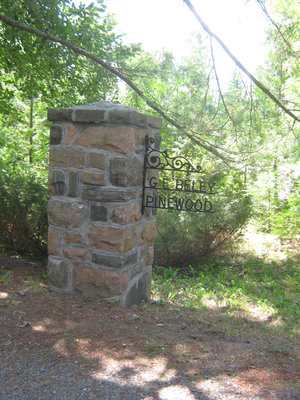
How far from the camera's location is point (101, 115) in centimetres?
266

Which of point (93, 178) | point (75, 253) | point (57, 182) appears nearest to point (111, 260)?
point (75, 253)

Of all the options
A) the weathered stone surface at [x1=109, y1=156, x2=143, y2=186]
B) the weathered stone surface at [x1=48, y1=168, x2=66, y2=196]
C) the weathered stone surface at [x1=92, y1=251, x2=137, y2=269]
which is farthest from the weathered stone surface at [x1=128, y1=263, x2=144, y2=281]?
the weathered stone surface at [x1=48, y1=168, x2=66, y2=196]

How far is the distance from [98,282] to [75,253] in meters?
0.30

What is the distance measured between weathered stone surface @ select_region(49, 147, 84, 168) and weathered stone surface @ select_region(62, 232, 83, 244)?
0.54 meters

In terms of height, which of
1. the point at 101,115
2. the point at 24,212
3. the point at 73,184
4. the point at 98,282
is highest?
the point at 101,115

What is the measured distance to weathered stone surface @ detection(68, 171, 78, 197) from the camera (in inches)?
111

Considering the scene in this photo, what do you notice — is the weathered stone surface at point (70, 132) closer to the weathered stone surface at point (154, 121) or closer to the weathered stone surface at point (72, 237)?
the weathered stone surface at point (154, 121)

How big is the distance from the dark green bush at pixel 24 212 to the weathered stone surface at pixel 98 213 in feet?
4.84

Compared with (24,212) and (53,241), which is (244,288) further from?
(24,212)

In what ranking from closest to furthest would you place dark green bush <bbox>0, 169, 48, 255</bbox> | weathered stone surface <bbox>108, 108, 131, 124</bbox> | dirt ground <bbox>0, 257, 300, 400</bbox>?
dirt ground <bbox>0, 257, 300, 400</bbox>, weathered stone surface <bbox>108, 108, 131, 124</bbox>, dark green bush <bbox>0, 169, 48, 255</bbox>

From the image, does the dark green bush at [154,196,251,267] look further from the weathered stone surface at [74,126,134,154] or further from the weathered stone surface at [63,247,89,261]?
the weathered stone surface at [74,126,134,154]

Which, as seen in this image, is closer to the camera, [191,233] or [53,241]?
[53,241]

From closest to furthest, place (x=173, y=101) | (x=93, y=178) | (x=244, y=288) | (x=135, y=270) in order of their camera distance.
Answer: (x=93, y=178) < (x=135, y=270) < (x=244, y=288) < (x=173, y=101)

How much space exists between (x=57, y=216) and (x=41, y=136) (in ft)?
18.7
